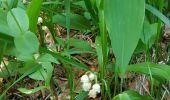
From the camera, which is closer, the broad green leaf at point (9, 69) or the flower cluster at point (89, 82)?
the flower cluster at point (89, 82)

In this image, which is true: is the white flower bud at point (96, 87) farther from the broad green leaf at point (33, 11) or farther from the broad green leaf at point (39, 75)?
the broad green leaf at point (33, 11)

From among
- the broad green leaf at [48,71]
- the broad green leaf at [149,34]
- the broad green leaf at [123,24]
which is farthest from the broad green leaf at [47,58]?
the broad green leaf at [149,34]

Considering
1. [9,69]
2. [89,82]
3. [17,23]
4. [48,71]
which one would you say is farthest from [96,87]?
[9,69]

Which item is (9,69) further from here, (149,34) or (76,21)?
(149,34)

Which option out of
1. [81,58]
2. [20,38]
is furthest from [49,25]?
[20,38]

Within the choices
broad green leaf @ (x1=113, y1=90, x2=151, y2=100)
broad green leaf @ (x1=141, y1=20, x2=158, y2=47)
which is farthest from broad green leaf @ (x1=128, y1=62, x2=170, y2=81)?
broad green leaf @ (x1=141, y1=20, x2=158, y2=47)

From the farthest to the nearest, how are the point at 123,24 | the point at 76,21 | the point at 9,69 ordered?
1. the point at 76,21
2. the point at 9,69
3. the point at 123,24
